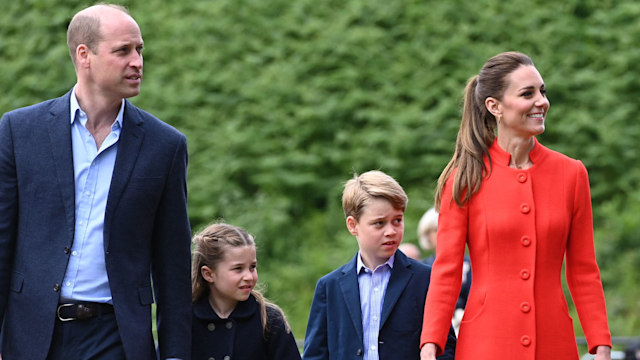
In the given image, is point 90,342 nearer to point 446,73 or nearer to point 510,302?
point 510,302

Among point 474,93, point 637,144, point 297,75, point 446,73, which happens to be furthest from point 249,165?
point 474,93

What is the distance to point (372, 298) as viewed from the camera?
180 inches

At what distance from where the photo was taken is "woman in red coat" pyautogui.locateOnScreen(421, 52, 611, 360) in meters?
3.97

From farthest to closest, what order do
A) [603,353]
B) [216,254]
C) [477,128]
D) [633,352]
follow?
[633,352]
[216,254]
[477,128]
[603,353]

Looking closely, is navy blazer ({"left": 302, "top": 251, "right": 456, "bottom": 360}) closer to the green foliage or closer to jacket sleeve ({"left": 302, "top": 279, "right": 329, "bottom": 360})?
jacket sleeve ({"left": 302, "top": 279, "right": 329, "bottom": 360})

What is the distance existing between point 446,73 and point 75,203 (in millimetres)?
8839

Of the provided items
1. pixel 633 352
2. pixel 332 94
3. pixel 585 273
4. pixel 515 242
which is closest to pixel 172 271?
pixel 515 242

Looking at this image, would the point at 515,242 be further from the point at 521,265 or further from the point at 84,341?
the point at 84,341

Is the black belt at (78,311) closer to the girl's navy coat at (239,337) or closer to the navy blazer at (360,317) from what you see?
the girl's navy coat at (239,337)

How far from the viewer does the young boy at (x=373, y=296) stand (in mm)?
4461

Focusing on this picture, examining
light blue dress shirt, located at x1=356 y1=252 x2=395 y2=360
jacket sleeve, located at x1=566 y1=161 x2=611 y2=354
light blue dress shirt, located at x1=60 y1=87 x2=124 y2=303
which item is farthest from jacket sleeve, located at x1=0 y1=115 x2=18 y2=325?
jacket sleeve, located at x1=566 y1=161 x2=611 y2=354

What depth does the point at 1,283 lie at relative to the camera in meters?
3.86

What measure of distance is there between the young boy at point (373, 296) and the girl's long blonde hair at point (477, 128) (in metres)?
0.44

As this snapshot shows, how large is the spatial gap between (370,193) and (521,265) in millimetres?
954
